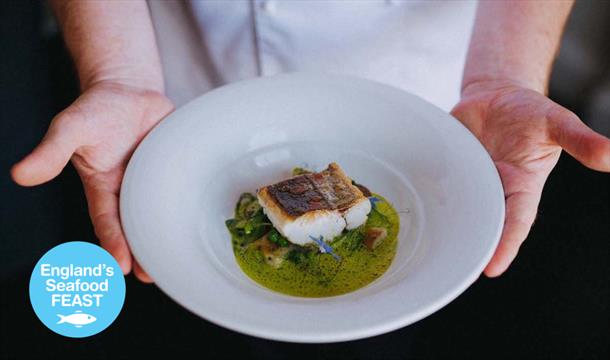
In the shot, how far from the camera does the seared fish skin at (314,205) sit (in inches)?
61.0

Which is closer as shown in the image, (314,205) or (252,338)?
(314,205)

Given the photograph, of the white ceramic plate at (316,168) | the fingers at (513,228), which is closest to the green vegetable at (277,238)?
the white ceramic plate at (316,168)

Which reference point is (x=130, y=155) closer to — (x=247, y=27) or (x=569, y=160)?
(x=247, y=27)

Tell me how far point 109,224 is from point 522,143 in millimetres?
1034

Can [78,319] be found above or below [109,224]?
below

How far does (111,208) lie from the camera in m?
1.49

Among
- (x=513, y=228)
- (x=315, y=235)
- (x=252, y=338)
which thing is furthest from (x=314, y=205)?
(x=252, y=338)

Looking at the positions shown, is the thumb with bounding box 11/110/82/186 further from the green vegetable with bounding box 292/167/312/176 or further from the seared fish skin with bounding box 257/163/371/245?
the green vegetable with bounding box 292/167/312/176

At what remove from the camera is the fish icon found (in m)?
1.43

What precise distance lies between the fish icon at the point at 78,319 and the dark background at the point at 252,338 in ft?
3.20

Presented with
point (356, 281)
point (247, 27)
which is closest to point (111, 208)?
point (356, 281)

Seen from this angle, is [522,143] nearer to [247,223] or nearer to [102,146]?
[247,223]

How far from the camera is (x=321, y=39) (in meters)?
1.91

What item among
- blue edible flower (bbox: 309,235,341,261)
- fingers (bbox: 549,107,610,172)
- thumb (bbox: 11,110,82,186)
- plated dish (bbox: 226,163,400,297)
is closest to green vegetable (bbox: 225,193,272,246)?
plated dish (bbox: 226,163,400,297)
